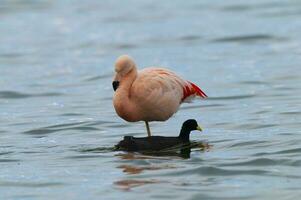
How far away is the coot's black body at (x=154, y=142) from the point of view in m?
13.8

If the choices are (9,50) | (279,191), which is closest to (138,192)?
(279,191)

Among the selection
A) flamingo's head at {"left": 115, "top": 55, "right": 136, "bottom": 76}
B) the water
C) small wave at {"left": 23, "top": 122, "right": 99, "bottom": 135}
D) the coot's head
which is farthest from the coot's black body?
small wave at {"left": 23, "top": 122, "right": 99, "bottom": 135}

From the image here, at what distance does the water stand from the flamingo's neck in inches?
21.2

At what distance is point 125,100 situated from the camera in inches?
543

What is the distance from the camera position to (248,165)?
515 inches

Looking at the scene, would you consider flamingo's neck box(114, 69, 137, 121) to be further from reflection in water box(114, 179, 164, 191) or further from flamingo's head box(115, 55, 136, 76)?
reflection in water box(114, 179, 164, 191)

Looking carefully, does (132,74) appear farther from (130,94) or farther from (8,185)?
(8,185)

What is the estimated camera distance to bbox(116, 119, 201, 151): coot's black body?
45.4ft

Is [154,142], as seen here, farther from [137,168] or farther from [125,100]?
[137,168]

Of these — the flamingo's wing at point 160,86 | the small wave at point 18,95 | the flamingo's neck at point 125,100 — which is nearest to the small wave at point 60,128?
the flamingo's wing at point 160,86

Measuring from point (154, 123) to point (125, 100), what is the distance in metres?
3.06

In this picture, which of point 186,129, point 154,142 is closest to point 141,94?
point 154,142

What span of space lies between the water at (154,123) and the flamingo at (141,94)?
0.61 meters

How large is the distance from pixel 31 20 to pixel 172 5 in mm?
4840
